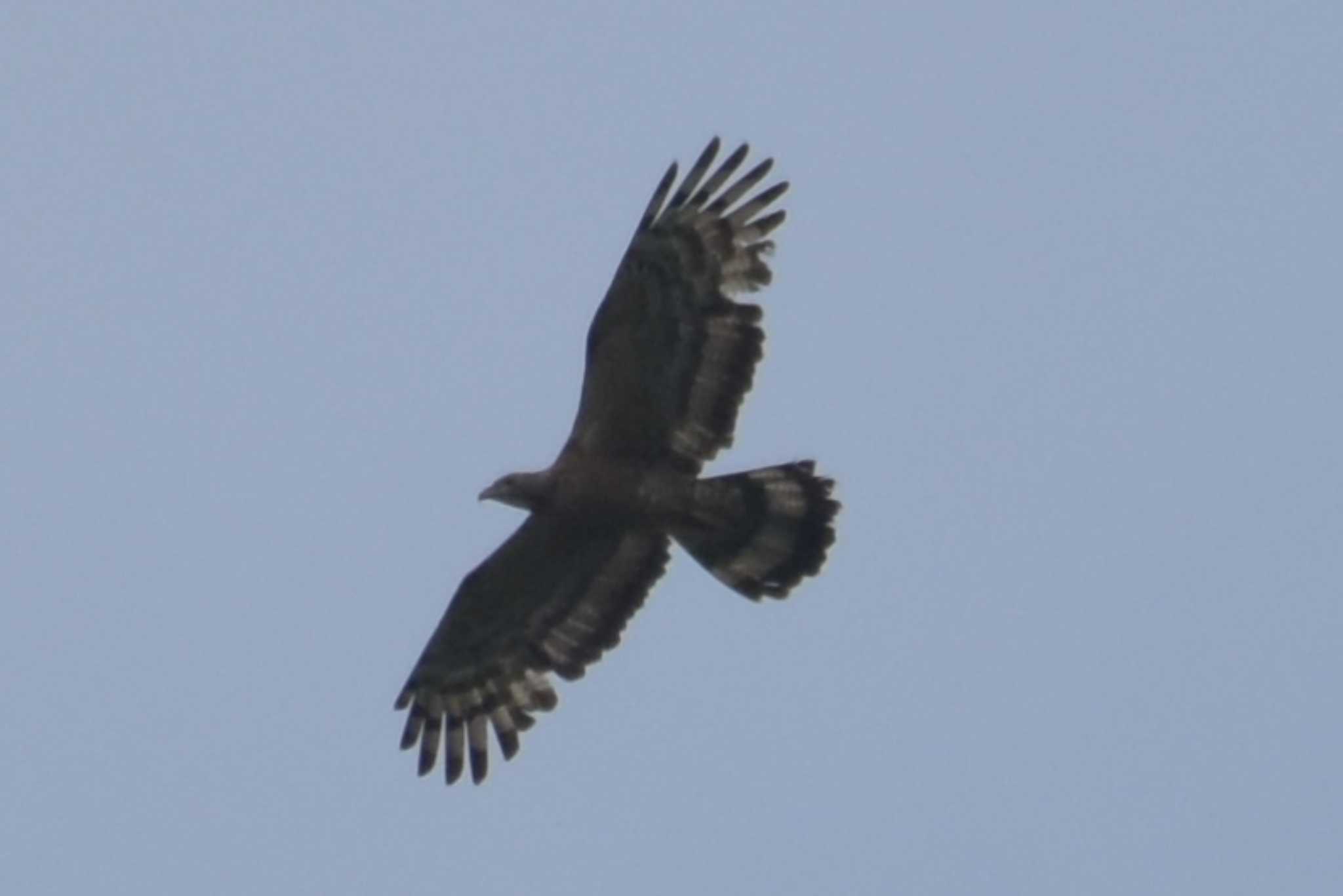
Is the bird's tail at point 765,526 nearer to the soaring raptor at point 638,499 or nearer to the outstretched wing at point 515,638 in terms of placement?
the soaring raptor at point 638,499

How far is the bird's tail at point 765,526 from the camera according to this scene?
16344 millimetres

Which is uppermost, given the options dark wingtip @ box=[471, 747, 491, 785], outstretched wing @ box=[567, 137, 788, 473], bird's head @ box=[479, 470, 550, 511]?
outstretched wing @ box=[567, 137, 788, 473]

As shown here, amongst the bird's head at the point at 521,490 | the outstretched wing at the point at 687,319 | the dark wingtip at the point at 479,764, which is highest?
the outstretched wing at the point at 687,319

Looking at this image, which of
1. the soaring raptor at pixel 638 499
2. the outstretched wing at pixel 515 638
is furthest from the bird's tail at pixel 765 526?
the outstretched wing at pixel 515 638

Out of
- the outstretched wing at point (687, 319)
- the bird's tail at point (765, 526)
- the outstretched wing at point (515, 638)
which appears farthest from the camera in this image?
the outstretched wing at point (515, 638)

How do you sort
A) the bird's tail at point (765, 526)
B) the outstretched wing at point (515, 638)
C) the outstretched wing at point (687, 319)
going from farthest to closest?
1. the outstretched wing at point (515, 638)
2. the bird's tail at point (765, 526)
3. the outstretched wing at point (687, 319)

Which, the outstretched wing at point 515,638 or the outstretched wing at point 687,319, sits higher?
the outstretched wing at point 687,319

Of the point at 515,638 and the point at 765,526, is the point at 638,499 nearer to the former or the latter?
the point at 765,526

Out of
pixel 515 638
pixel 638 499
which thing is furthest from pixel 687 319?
pixel 515 638

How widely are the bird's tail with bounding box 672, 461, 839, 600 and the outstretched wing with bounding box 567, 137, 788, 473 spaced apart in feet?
0.95

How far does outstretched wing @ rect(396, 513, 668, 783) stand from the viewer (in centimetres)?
1680

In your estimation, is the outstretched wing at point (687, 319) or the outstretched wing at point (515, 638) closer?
the outstretched wing at point (687, 319)

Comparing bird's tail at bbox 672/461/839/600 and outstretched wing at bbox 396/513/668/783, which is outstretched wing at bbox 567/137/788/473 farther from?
outstretched wing at bbox 396/513/668/783

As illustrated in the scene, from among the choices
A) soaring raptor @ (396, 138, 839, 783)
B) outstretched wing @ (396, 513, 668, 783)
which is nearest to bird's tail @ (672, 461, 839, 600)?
soaring raptor @ (396, 138, 839, 783)
